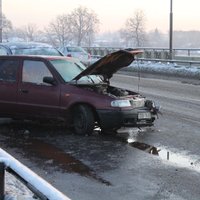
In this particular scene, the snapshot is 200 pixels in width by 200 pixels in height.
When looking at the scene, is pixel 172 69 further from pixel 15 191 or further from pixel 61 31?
pixel 61 31

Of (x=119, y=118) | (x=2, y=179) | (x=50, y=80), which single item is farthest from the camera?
(x=50, y=80)

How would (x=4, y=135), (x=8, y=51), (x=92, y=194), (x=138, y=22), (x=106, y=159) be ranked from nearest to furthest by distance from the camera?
(x=92, y=194) < (x=106, y=159) < (x=4, y=135) < (x=8, y=51) < (x=138, y=22)

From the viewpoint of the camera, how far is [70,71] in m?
10.2

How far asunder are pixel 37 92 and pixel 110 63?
5.02ft

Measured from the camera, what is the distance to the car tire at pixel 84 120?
937 cm

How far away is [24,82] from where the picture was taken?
10211 millimetres

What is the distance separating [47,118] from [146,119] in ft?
6.34

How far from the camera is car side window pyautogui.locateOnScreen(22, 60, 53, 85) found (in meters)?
10.1

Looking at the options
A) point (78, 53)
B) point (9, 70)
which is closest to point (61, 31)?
point (78, 53)

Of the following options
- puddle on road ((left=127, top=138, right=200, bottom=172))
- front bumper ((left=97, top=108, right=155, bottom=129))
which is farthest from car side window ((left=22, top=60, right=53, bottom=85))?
puddle on road ((left=127, top=138, right=200, bottom=172))

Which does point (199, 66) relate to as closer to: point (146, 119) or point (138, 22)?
point (146, 119)

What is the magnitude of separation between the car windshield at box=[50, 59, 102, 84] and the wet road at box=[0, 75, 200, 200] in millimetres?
1068

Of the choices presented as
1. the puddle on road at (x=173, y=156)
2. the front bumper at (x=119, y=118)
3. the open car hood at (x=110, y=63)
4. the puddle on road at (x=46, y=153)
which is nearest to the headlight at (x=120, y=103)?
the front bumper at (x=119, y=118)

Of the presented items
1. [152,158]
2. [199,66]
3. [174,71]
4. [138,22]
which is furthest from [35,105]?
[138,22]
